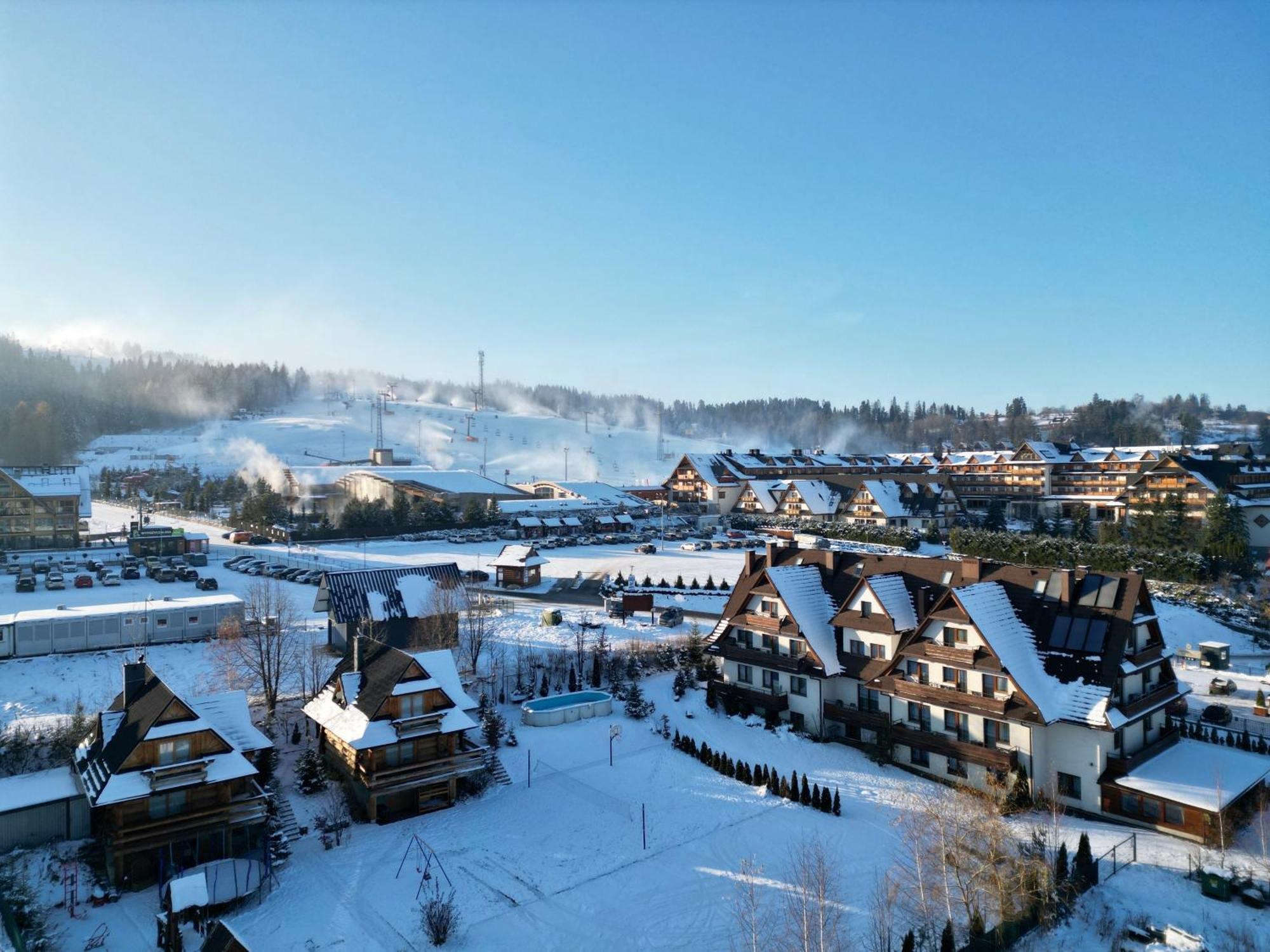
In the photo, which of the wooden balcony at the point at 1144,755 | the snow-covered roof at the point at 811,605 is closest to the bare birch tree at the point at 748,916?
the snow-covered roof at the point at 811,605

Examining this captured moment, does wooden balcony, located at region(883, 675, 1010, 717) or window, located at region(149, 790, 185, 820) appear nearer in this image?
window, located at region(149, 790, 185, 820)

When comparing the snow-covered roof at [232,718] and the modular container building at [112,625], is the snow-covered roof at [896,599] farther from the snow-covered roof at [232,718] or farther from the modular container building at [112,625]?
the modular container building at [112,625]

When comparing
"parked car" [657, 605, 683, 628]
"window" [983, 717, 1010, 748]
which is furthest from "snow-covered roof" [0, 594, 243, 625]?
"window" [983, 717, 1010, 748]

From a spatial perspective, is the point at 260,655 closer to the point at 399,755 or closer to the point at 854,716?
the point at 399,755

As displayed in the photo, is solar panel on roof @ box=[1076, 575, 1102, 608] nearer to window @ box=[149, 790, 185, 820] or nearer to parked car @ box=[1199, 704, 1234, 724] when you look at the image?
parked car @ box=[1199, 704, 1234, 724]

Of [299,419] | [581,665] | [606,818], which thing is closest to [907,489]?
[581,665]
